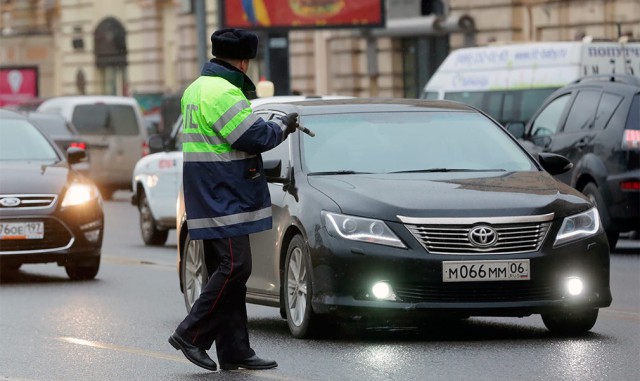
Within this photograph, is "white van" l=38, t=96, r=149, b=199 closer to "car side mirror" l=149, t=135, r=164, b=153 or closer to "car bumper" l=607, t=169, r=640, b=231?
"car side mirror" l=149, t=135, r=164, b=153

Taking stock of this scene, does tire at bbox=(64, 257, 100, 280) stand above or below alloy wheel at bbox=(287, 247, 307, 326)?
below

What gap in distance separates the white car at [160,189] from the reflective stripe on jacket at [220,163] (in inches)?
425

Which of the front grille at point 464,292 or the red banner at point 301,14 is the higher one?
the red banner at point 301,14

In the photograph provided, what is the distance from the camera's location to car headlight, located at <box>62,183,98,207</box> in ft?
51.1

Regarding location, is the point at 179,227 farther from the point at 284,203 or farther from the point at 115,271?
the point at 115,271

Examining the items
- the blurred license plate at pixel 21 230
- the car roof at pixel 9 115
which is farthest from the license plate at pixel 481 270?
the car roof at pixel 9 115

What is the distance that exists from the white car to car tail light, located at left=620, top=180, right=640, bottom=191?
4926mm

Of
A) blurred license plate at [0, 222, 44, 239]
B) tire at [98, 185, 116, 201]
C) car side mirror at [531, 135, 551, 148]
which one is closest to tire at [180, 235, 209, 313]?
blurred license plate at [0, 222, 44, 239]

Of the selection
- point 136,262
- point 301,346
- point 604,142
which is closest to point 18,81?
point 136,262

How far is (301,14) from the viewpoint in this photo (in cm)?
3638

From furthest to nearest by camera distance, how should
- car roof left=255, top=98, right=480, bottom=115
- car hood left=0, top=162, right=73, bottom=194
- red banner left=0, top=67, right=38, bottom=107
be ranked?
red banner left=0, top=67, right=38, bottom=107
car hood left=0, top=162, right=73, bottom=194
car roof left=255, top=98, right=480, bottom=115

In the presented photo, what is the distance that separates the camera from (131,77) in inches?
2239

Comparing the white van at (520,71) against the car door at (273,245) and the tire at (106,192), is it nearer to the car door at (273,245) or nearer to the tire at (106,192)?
the tire at (106,192)

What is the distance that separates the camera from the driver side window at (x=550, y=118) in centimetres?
1858
